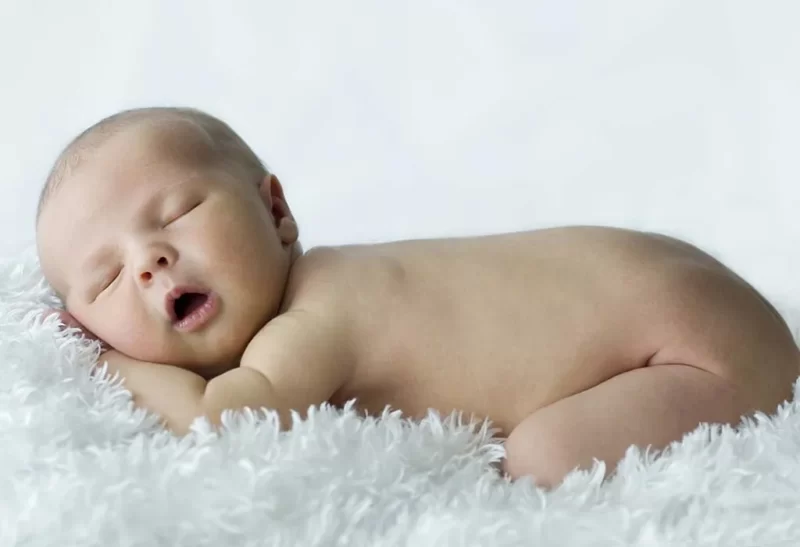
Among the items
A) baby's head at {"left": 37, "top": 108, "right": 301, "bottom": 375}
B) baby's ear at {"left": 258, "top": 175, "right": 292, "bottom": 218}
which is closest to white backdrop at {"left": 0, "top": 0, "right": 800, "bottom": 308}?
baby's ear at {"left": 258, "top": 175, "right": 292, "bottom": 218}

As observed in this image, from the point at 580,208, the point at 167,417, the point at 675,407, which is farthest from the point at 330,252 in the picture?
the point at 580,208

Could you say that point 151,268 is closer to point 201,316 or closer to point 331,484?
point 201,316

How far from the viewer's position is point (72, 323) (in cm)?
118

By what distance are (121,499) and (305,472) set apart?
15cm

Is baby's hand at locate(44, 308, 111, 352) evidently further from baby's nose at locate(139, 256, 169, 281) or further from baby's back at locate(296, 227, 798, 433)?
baby's back at locate(296, 227, 798, 433)

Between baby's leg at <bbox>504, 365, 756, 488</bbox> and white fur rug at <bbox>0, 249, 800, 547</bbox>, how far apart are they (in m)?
0.03

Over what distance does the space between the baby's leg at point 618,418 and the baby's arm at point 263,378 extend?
0.67ft

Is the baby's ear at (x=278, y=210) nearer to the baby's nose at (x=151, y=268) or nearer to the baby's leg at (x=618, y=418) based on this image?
the baby's nose at (x=151, y=268)

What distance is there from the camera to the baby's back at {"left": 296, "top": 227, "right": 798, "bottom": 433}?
111 cm

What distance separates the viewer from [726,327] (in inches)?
44.3

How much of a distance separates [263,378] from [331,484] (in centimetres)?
20

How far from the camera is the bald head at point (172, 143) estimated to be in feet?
4.00

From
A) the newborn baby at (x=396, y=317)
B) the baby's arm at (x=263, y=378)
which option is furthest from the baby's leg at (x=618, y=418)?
the baby's arm at (x=263, y=378)

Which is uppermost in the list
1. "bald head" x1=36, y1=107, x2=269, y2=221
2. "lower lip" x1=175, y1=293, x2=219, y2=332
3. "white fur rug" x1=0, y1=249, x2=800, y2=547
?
"bald head" x1=36, y1=107, x2=269, y2=221
